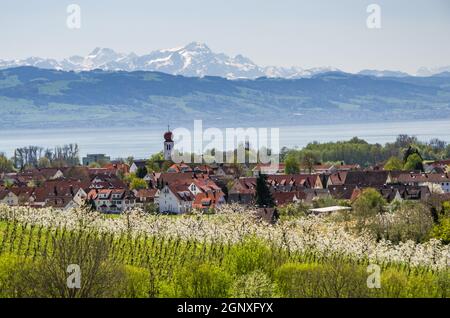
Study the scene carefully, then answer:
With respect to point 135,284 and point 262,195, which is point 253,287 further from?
point 262,195

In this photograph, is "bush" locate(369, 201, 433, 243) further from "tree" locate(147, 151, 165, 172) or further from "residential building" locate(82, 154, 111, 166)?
"residential building" locate(82, 154, 111, 166)

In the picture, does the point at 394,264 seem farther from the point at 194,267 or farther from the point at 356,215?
the point at 356,215

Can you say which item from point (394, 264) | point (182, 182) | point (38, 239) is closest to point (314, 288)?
point (394, 264)

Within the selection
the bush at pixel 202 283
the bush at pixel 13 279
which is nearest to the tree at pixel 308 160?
the bush at pixel 202 283

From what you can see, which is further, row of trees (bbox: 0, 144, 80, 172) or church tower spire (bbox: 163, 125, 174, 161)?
row of trees (bbox: 0, 144, 80, 172)

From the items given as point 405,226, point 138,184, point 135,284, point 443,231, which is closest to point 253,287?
point 135,284

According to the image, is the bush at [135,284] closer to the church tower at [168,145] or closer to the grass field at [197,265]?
the grass field at [197,265]

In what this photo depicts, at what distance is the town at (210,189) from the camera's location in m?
53.3

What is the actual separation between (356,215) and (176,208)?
1371 cm

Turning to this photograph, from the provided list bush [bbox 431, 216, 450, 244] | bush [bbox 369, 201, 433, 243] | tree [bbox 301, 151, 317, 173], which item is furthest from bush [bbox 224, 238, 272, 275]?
tree [bbox 301, 151, 317, 173]

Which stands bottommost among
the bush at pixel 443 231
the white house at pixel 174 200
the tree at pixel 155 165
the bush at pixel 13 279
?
the white house at pixel 174 200

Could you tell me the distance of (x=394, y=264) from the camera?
28266mm

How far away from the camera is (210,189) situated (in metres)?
58.9

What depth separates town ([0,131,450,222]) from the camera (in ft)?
175
